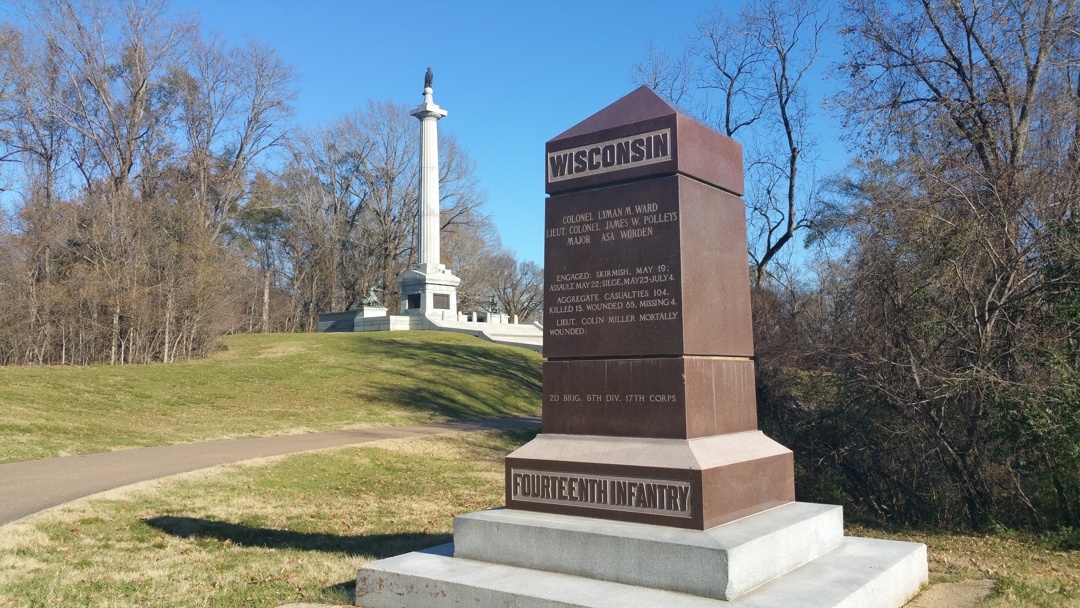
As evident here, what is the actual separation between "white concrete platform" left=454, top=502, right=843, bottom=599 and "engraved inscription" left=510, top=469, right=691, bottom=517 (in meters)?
0.13

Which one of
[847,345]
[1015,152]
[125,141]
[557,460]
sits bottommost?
[557,460]

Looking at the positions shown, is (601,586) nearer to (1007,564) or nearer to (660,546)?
(660,546)

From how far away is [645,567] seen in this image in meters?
5.64

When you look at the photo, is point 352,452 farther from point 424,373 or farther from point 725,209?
point 424,373

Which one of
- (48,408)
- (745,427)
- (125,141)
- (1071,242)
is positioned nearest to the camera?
(745,427)

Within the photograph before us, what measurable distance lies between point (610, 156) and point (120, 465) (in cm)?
1127

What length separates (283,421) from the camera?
22312mm

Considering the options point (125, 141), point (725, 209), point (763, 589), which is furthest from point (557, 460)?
point (125, 141)

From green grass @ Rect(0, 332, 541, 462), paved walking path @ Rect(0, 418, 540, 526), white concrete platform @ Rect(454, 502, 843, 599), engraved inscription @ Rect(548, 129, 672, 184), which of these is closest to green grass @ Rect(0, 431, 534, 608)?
paved walking path @ Rect(0, 418, 540, 526)

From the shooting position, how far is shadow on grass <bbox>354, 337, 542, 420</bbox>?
2742cm

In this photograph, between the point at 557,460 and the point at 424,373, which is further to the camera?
the point at 424,373

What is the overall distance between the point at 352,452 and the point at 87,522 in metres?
7.69

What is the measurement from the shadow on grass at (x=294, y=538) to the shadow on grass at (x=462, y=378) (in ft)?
49.3

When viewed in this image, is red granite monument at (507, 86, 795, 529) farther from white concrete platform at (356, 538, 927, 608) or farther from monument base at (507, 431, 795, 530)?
white concrete platform at (356, 538, 927, 608)
